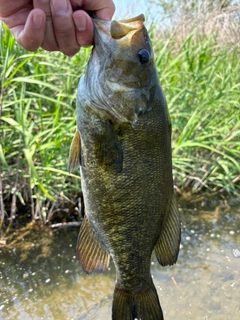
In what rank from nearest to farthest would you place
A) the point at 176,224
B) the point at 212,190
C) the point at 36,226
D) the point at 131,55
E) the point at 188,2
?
the point at 131,55
the point at 176,224
the point at 36,226
the point at 212,190
the point at 188,2

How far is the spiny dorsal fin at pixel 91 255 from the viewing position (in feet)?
5.60

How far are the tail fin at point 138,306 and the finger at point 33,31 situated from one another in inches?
45.5

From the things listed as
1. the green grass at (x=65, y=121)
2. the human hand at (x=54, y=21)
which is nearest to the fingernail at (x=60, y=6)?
the human hand at (x=54, y=21)

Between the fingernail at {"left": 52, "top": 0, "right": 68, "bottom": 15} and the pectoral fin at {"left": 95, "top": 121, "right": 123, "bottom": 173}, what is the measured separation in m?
0.49

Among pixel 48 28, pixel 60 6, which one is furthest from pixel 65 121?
pixel 60 6

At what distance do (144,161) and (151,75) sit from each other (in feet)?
1.10

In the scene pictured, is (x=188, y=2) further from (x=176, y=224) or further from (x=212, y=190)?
(x=176, y=224)

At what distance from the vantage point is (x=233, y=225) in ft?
14.2

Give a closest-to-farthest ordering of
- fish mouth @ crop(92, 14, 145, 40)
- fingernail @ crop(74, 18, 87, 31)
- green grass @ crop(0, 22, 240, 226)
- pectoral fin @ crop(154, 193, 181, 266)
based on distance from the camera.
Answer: fish mouth @ crop(92, 14, 145, 40)
fingernail @ crop(74, 18, 87, 31)
pectoral fin @ crop(154, 193, 181, 266)
green grass @ crop(0, 22, 240, 226)

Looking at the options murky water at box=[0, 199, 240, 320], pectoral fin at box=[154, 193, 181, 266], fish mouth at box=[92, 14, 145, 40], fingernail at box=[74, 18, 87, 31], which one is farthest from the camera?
murky water at box=[0, 199, 240, 320]

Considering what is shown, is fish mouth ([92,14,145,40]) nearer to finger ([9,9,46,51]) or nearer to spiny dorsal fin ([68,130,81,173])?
finger ([9,9,46,51])

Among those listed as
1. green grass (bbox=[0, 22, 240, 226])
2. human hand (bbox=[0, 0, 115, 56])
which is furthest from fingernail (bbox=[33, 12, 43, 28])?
green grass (bbox=[0, 22, 240, 226])

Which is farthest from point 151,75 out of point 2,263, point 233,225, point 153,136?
point 233,225

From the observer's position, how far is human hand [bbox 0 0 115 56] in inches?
59.4
